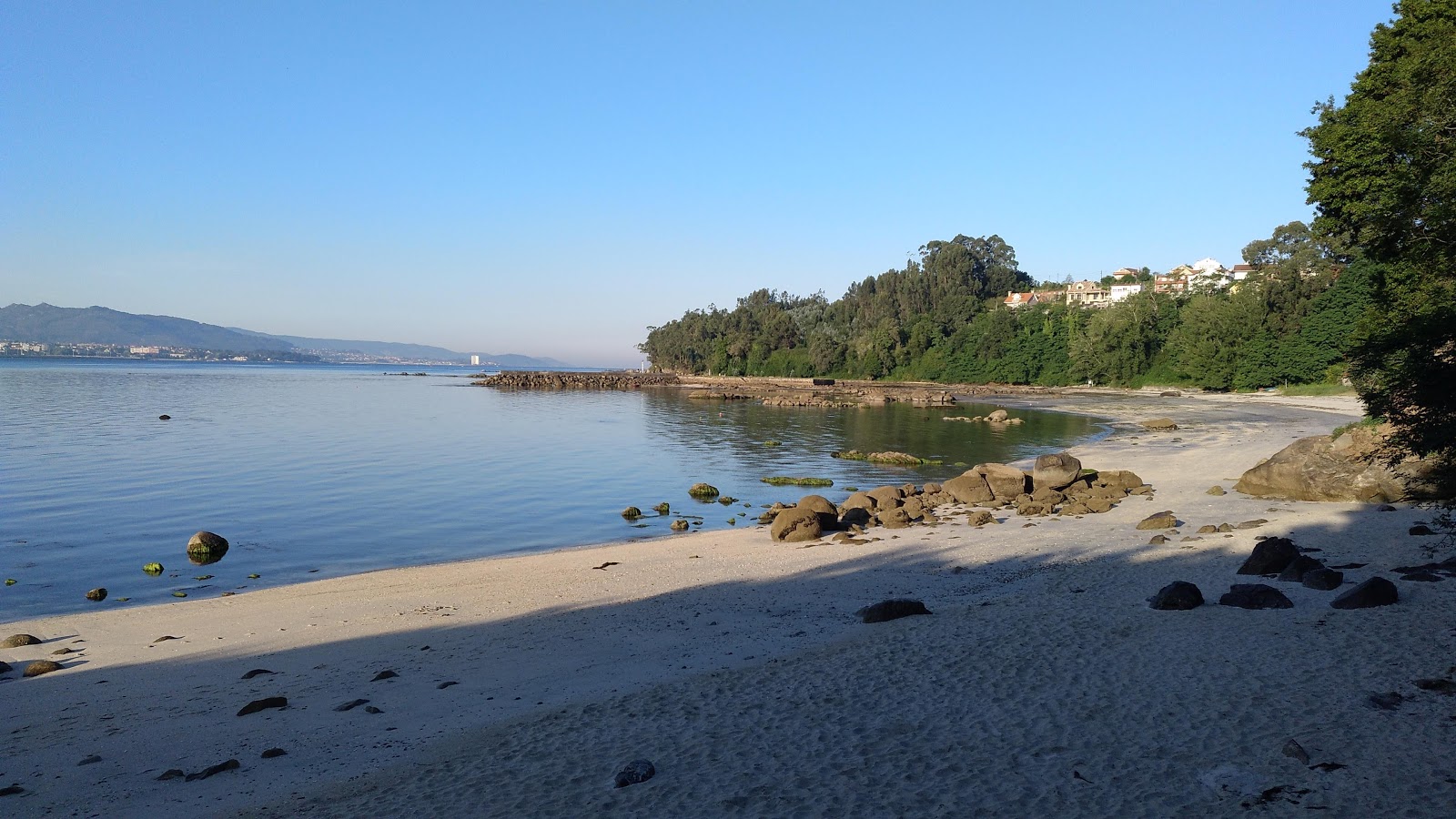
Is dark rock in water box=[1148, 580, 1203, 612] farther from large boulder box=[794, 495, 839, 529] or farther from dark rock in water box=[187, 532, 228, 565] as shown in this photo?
dark rock in water box=[187, 532, 228, 565]

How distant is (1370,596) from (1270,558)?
9.06ft

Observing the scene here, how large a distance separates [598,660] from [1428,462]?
61.9ft

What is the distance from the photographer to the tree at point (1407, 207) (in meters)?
8.94

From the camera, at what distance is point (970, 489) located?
87.4ft

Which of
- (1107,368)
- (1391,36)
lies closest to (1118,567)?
(1391,36)

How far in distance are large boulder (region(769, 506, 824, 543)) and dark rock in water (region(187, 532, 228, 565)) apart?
1359 centimetres

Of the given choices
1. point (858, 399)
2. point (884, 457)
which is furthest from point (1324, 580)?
point (858, 399)

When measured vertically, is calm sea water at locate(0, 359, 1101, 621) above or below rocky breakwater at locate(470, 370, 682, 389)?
below

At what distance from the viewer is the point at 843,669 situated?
1040 centimetres

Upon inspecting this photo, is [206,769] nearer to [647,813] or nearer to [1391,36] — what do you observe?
[647,813]

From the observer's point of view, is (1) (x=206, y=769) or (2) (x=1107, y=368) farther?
(2) (x=1107, y=368)

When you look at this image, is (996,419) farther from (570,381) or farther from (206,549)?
(570,381)

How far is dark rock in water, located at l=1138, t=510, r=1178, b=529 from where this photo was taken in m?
19.2

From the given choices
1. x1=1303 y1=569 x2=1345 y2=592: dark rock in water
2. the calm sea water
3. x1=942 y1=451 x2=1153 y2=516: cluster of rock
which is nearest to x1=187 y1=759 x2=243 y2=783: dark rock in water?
the calm sea water
